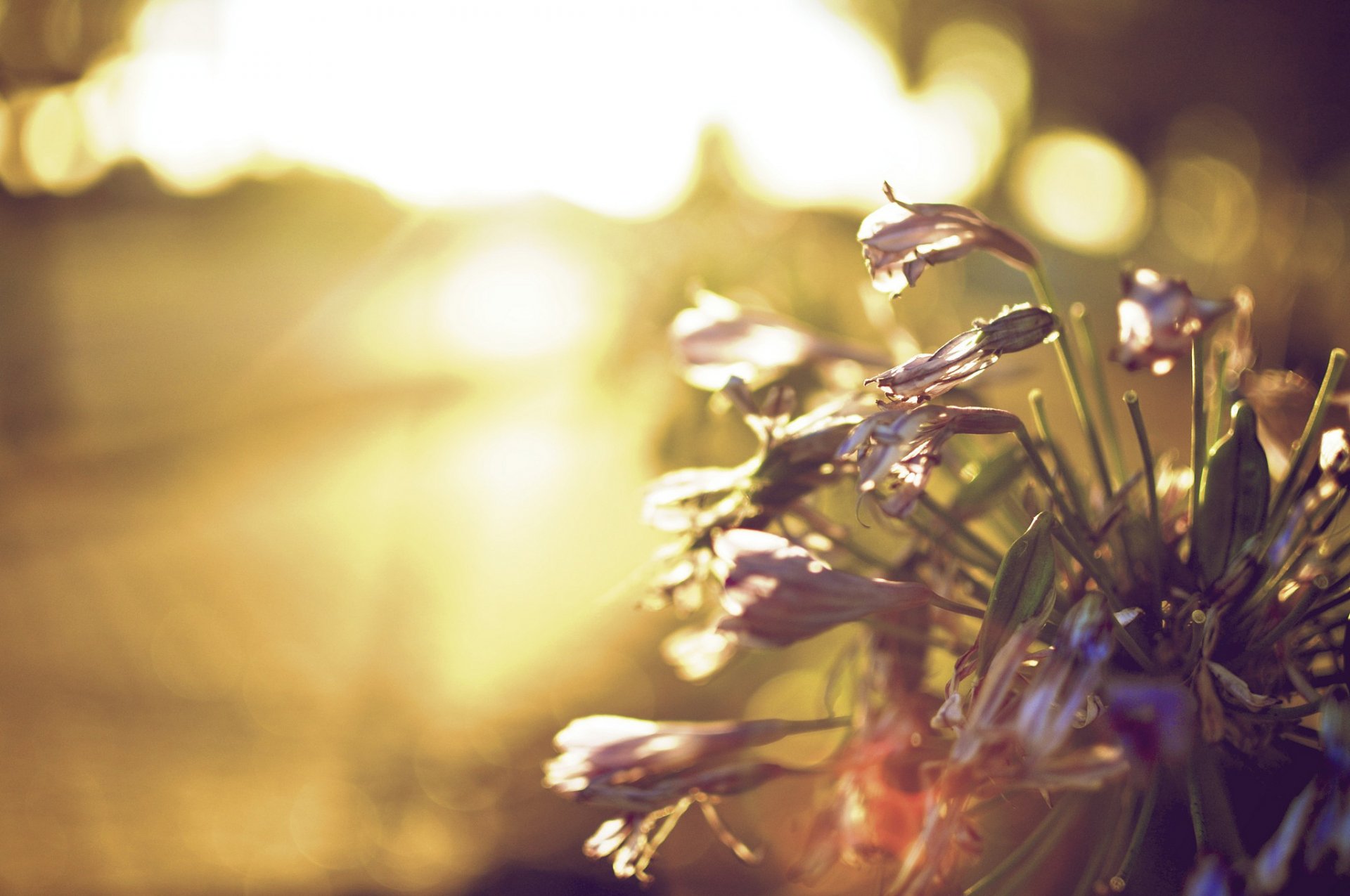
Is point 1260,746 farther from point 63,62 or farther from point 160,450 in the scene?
point 63,62

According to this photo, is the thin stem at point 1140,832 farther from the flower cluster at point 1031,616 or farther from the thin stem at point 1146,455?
the thin stem at point 1146,455

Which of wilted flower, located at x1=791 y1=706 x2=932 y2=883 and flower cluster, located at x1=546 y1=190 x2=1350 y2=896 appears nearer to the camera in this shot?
flower cluster, located at x1=546 y1=190 x2=1350 y2=896

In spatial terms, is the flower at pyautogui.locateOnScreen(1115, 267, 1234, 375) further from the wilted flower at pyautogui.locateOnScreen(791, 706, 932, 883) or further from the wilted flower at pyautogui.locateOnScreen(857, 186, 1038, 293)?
the wilted flower at pyautogui.locateOnScreen(791, 706, 932, 883)

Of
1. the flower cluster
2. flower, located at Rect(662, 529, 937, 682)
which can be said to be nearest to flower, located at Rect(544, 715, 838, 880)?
the flower cluster

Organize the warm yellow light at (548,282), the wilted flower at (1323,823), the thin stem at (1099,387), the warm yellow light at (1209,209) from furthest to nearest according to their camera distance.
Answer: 1. the warm yellow light at (1209,209)
2. the warm yellow light at (548,282)
3. the thin stem at (1099,387)
4. the wilted flower at (1323,823)

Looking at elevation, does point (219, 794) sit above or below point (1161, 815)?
above

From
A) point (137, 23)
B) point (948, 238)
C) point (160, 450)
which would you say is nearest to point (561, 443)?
point (137, 23)

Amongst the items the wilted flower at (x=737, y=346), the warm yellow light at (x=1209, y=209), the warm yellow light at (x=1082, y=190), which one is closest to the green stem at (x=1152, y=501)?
the wilted flower at (x=737, y=346)

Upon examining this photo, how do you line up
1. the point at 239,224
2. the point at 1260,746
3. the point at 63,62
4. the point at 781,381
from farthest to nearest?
the point at 239,224
the point at 63,62
the point at 781,381
the point at 1260,746

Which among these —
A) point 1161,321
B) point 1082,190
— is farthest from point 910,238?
point 1082,190
